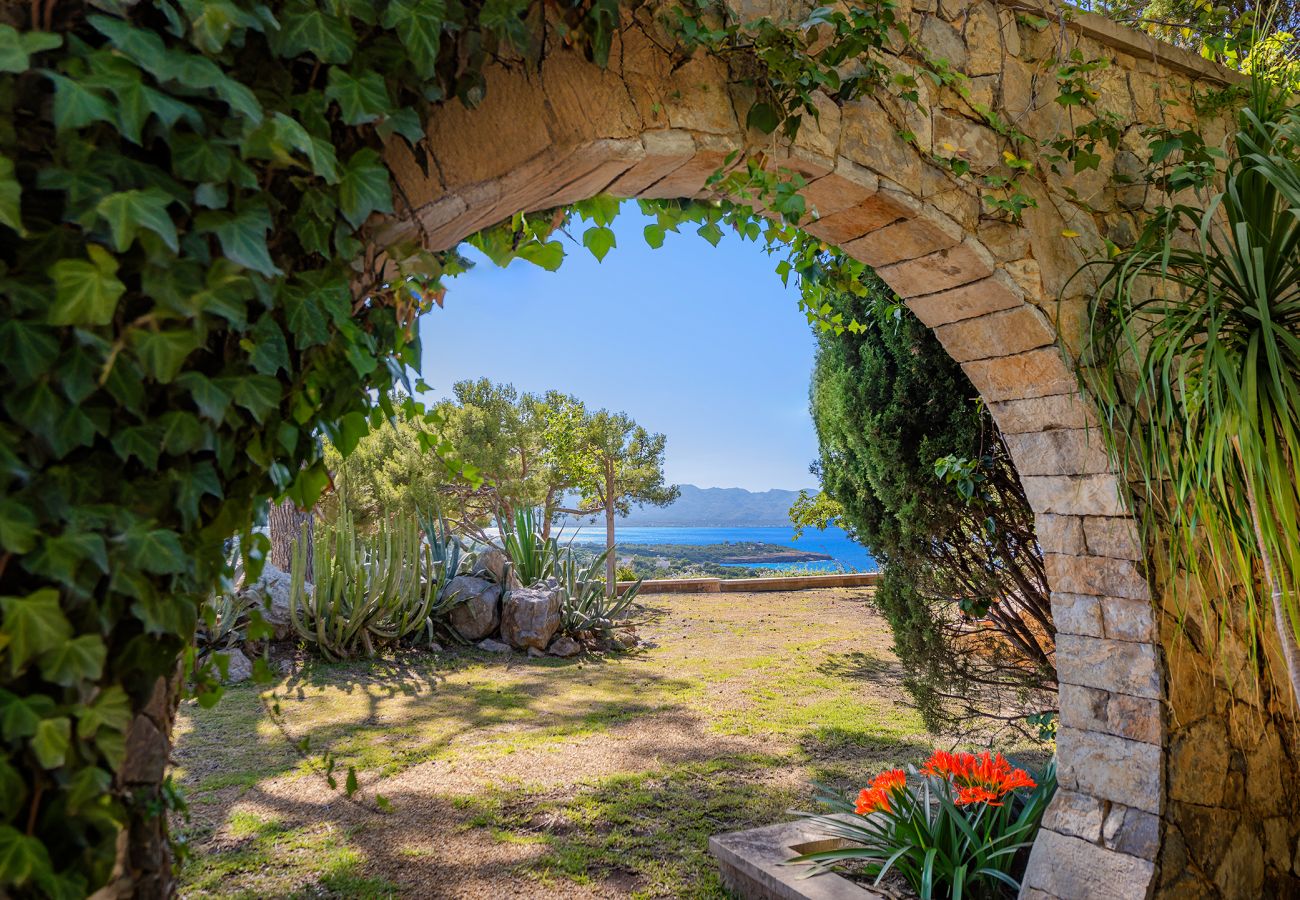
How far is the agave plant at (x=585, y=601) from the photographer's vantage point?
6.42 metres

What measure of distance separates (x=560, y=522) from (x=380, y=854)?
9545mm

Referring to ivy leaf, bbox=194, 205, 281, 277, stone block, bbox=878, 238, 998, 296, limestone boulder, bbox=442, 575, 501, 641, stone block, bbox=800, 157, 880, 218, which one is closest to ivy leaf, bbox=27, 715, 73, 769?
ivy leaf, bbox=194, 205, 281, 277

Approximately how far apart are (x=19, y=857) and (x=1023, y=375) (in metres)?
2.13

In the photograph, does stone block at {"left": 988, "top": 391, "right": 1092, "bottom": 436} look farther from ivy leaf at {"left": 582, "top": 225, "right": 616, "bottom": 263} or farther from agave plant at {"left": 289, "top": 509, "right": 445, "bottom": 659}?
agave plant at {"left": 289, "top": 509, "right": 445, "bottom": 659}

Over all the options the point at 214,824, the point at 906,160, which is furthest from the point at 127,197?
the point at 214,824

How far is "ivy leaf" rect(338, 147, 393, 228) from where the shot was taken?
108cm

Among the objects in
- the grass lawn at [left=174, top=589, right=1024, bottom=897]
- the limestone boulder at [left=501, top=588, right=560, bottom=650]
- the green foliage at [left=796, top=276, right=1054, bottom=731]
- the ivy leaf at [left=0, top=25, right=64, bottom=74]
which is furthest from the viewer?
the limestone boulder at [left=501, top=588, right=560, bottom=650]

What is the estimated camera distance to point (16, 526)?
2.58 ft

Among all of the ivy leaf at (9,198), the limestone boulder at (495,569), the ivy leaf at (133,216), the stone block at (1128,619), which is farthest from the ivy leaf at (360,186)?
the limestone boulder at (495,569)

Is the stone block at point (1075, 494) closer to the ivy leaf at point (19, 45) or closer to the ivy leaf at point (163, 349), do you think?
the ivy leaf at point (163, 349)

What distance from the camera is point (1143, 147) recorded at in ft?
7.63

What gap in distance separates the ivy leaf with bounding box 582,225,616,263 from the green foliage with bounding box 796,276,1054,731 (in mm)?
1729

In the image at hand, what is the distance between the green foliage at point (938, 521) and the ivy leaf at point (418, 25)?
243 centimetres

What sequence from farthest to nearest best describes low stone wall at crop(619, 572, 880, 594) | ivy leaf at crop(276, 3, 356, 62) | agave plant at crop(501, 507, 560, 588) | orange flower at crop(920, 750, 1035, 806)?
low stone wall at crop(619, 572, 880, 594), agave plant at crop(501, 507, 560, 588), orange flower at crop(920, 750, 1035, 806), ivy leaf at crop(276, 3, 356, 62)
